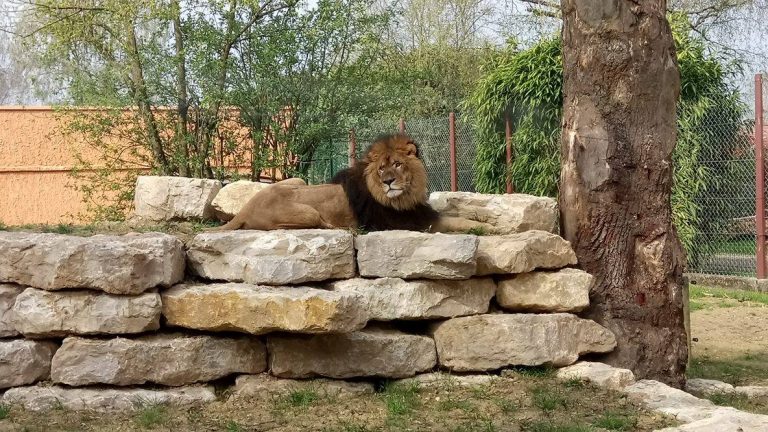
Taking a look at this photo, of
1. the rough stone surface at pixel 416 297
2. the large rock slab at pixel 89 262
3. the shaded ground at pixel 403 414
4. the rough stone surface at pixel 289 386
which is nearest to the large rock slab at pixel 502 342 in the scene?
the rough stone surface at pixel 416 297

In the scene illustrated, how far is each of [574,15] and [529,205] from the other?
5.06ft

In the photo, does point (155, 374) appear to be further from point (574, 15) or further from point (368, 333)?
point (574, 15)

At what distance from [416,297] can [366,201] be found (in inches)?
41.3

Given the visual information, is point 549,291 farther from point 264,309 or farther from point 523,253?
point 264,309

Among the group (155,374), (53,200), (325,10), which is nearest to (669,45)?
(155,374)

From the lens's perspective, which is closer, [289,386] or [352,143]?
[289,386]

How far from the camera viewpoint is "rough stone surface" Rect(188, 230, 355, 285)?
20.7 feet

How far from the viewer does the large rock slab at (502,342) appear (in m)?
6.55

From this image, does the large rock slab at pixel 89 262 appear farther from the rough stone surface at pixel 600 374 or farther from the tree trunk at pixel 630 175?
the tree trunk at pixel 630 175

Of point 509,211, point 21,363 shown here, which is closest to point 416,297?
point 509,211

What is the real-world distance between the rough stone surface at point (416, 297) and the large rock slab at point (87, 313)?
1.31m

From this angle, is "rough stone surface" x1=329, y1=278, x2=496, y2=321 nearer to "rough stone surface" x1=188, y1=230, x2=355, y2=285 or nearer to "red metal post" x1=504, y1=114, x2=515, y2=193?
"rough stone surface" x1=188, y1=230, x2=355, y2=285

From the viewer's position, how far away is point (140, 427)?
5.67 metres

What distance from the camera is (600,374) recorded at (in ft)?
→ 21.3
